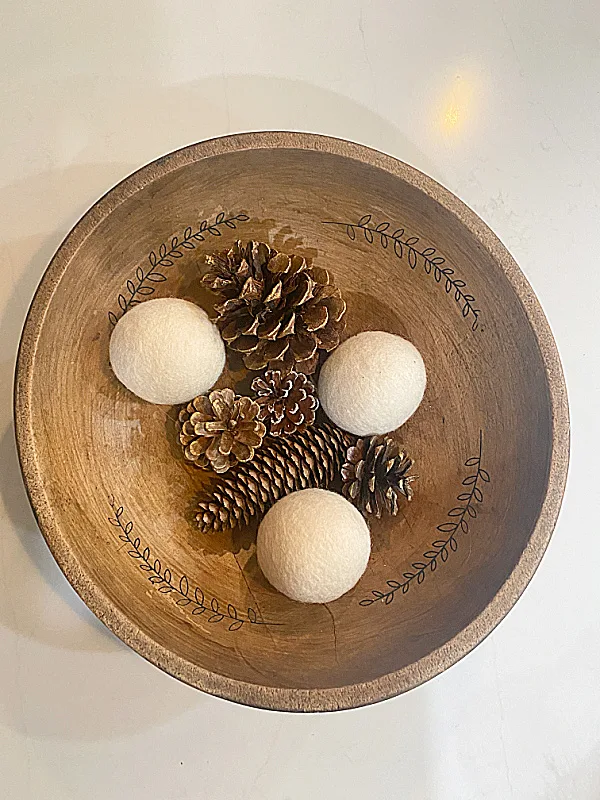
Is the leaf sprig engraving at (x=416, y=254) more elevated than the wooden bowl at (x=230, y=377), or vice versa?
the leaf sprig engraving at (x=416, y=254)

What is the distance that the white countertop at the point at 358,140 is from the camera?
737mm

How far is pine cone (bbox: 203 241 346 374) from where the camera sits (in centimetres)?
67

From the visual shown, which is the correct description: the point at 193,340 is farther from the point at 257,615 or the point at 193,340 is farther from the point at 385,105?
the point at 385,105

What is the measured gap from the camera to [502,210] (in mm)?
837

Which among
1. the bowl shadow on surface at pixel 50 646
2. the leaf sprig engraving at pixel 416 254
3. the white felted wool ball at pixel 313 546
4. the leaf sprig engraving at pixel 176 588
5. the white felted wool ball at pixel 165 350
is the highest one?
the leaf sprig engraving at pixel 416 254

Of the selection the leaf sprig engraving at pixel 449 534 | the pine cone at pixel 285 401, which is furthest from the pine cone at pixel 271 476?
the leaf sprig engraving at pixel 449 534

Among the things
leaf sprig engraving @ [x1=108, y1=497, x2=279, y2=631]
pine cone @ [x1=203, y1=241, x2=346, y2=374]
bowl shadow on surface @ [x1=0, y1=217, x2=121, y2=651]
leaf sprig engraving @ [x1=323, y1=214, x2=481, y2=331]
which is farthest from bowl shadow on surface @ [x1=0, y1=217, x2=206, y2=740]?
leaf sprig engraving @ [x1=323, y1=214, x2=481, y2=331]

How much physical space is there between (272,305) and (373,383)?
0.12 metres

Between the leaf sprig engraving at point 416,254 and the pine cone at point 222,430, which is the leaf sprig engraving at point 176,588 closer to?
the pine cone at point 222,430

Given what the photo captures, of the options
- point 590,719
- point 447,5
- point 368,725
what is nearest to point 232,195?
point 447,5

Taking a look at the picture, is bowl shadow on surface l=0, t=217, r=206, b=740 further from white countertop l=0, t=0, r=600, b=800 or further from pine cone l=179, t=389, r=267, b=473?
pine cone l=179, t=389, r=267, b=473

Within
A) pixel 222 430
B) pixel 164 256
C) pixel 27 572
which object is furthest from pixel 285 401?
pixel 27 572

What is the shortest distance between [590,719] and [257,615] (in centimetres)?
41

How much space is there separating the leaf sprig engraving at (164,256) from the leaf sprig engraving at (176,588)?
0.20m
